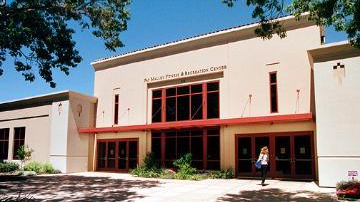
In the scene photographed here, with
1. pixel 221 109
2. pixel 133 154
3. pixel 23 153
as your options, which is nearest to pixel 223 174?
pixel 221 109

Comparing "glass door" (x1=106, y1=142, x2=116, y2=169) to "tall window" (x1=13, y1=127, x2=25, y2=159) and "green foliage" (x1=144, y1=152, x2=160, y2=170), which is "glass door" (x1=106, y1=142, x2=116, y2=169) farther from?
"tall window" (x1=13, y1=127, x2=25, y2=159)

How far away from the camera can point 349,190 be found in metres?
11.8

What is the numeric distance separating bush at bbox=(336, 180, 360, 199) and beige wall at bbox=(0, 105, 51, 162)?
779 inches

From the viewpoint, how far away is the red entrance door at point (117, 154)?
77.3 feet

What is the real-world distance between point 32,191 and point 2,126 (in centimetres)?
1679

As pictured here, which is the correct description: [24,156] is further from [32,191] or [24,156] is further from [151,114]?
[32,191]

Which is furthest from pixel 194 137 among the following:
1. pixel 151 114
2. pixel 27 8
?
pixel 27 8

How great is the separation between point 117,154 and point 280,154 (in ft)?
→ 37.1

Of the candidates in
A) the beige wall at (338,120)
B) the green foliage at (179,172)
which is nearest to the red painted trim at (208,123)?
the beige wall at (338,120)

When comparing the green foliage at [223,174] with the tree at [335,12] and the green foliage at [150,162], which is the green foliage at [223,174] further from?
Result: the tree at [335,12]

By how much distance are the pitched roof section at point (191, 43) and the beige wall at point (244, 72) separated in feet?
0.96

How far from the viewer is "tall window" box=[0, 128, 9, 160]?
2818 centimetres

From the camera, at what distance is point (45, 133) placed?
25688mm

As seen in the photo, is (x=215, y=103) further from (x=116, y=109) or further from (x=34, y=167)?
(x=34, y=167)
